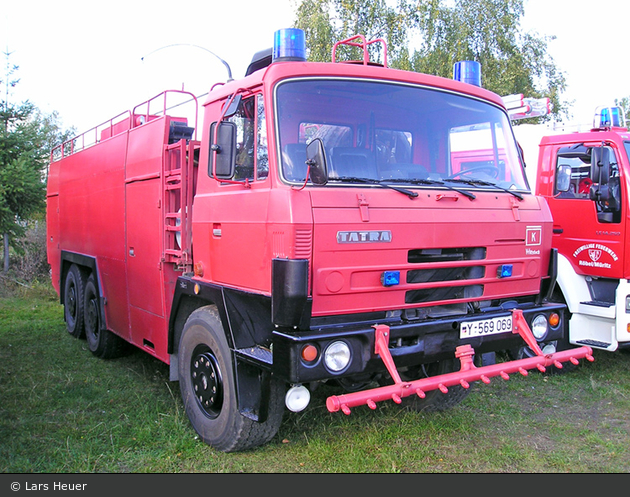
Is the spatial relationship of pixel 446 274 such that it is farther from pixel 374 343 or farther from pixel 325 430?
pixel 325 430

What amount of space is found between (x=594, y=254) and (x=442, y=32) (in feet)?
60.8

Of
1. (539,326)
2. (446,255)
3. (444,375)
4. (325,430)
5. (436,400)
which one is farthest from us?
(436,400)

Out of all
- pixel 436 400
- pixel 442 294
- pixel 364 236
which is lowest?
pixel 436 400

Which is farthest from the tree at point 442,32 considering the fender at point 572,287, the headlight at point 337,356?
the headlight at point 337,356

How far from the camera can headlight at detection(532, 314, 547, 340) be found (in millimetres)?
4344

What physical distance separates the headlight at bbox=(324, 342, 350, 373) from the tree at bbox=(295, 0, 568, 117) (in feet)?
65.0

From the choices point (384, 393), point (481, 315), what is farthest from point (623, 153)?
point (384, 393)

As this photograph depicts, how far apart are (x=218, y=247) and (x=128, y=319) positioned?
2263 millimetres

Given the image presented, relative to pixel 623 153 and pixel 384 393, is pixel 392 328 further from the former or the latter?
pixel 623 153

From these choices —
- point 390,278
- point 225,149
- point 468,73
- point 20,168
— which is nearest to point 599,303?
point 468,73

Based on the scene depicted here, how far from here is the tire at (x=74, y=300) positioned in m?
7.53

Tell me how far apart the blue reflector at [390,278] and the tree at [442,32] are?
19.4 metres

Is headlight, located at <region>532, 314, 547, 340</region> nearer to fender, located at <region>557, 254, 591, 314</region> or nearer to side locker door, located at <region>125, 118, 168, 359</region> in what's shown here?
fender, located at <region>557, 254, 591, 314</region>

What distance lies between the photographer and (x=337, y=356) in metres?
3.44
